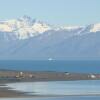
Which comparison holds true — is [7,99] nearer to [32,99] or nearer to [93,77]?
[32,99]

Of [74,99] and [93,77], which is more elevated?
[93,77]

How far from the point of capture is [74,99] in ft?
172

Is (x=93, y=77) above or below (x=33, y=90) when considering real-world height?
above

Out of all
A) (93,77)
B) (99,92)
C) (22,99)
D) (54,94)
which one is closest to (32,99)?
(22,99)

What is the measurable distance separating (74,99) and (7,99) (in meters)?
6.41

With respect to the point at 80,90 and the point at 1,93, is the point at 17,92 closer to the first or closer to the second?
the point at 1,93

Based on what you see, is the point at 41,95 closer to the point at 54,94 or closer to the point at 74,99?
the point at 54,94

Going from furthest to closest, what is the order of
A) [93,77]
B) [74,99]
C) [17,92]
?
[93,77]
[17,92]
[74,99]

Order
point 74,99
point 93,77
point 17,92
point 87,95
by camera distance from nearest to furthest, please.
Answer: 1. point 74,99
2. point 87,95
3. point 17,92
4. point 93,77

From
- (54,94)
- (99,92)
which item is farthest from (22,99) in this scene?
(99,92)

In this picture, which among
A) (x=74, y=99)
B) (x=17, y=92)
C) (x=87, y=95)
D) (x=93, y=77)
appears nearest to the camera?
(x=74, y=99)

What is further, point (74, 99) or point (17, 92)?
point (17, 92)

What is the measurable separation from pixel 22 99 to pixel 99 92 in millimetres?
9728

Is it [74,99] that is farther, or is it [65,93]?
[65,93]
